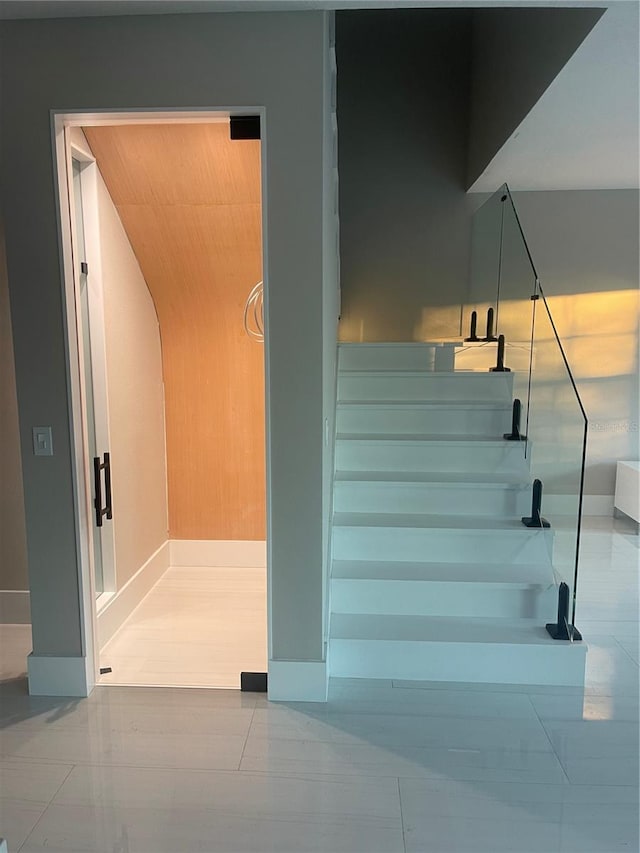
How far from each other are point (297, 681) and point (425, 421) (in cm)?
178

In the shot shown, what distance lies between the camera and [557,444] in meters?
2.86

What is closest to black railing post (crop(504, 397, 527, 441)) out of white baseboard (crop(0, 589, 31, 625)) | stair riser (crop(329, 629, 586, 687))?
stair riser (crop(329, 629, 586, 687))

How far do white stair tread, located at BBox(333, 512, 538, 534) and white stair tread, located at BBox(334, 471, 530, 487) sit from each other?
0.57 feet

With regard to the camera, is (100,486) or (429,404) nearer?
(100,486)

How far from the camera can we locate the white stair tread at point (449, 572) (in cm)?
275

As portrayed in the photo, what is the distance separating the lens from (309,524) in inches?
92.7

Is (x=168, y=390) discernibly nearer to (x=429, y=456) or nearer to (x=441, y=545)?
(x=429, y=456)

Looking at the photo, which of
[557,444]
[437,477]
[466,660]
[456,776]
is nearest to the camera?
[456,776]

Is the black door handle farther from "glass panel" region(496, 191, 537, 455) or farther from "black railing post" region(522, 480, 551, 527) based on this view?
"glass panel" region(496, 191, 537, 455)

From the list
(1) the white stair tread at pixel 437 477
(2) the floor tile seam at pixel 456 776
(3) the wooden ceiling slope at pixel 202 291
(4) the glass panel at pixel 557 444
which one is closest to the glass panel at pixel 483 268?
(4) the glass panel at pixel 557 444

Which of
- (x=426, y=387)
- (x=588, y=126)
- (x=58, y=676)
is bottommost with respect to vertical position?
(x=58, y=676)

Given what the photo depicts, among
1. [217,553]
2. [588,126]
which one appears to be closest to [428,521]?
[217,553]

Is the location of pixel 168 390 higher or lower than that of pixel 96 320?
lower

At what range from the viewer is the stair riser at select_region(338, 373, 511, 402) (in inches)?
149
